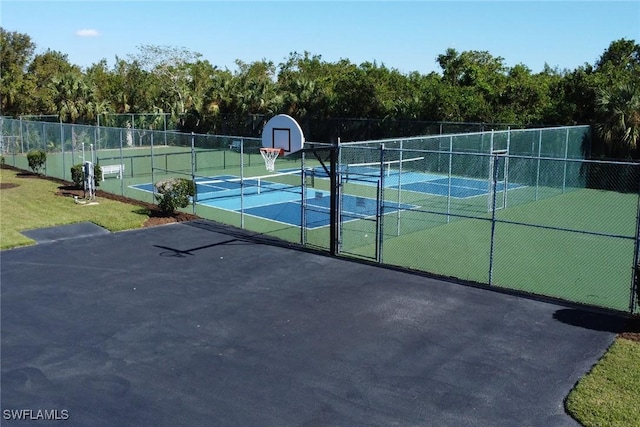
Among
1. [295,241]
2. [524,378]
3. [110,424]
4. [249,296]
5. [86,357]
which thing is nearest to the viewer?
[110,424]

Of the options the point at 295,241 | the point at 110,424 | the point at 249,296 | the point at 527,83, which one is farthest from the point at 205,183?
the point at 110,424

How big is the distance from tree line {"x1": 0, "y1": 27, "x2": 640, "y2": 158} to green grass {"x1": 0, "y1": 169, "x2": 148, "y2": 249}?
1708 cm

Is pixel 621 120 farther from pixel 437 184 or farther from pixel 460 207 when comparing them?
pixel 460 207

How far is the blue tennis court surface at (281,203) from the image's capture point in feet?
60.4

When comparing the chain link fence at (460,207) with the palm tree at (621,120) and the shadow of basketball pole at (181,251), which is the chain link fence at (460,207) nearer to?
the palm tree at (621,120)

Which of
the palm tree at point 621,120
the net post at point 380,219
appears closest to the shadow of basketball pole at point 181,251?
the net post at point 380,219

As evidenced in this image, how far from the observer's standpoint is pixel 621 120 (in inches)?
942

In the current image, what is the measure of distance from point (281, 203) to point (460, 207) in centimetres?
657

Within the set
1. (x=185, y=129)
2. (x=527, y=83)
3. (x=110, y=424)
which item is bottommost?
(x=110, y=424)

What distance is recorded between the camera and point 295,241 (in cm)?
1628

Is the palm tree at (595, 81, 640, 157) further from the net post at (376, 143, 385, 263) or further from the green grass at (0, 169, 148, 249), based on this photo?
the green grass at (0, 169, 148, 249)

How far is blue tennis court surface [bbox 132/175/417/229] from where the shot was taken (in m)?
18.4

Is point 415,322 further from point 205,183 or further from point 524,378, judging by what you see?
point 205,183

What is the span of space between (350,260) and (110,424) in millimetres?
8130
